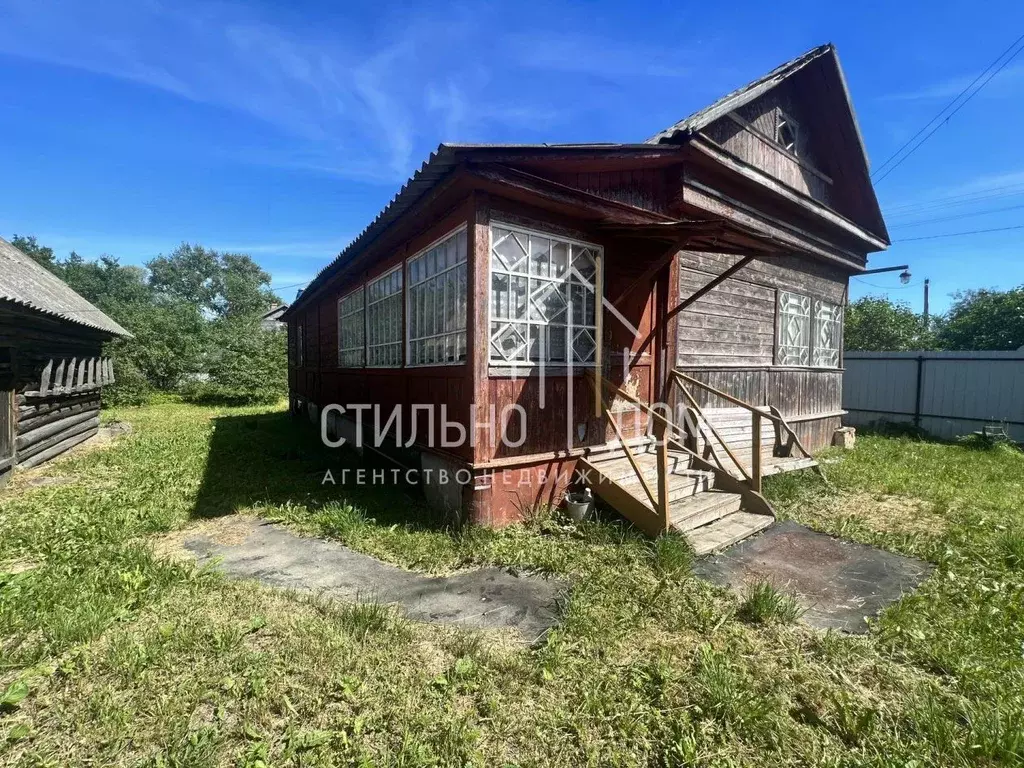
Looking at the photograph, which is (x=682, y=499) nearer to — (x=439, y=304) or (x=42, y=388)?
(x=439, y=304)

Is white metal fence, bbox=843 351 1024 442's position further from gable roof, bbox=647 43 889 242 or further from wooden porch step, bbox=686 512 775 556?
wooden porch step, bbox=686 512 775 556

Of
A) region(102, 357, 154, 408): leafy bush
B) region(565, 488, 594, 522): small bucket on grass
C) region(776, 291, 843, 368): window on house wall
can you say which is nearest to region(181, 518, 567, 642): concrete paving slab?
region(565, 488, 594, 522): small bucket on grass

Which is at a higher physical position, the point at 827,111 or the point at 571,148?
the point at 827,111

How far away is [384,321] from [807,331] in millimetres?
8008

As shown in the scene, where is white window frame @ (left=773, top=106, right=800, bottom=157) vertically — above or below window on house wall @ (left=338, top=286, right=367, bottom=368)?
above

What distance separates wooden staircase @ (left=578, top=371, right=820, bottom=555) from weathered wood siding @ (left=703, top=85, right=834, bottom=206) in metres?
3.87

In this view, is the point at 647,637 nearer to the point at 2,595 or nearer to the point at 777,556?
the point at 777,556

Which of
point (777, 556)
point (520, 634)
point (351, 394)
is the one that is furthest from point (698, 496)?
point (351, 394)

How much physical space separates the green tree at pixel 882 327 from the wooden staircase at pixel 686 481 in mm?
22184

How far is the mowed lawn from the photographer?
2.19 meters

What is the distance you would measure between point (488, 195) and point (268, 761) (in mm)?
4440

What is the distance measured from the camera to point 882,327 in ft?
78.0

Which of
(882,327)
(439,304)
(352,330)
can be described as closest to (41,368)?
(352,330)

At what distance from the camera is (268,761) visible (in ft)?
6.88
